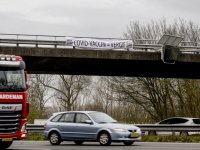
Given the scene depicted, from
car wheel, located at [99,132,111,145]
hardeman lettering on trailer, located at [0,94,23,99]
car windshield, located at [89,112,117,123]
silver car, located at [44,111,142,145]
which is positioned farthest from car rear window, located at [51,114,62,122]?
hardeman lettering on trailer, located at [0,94,23,99]

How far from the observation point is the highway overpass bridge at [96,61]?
22859 mm

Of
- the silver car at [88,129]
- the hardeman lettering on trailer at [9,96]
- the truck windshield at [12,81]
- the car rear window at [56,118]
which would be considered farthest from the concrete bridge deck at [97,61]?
the hardeman lettering on trailer at [9,96]

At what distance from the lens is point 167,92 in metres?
35.5

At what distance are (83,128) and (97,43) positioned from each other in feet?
32.8

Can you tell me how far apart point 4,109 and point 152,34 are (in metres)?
27.3

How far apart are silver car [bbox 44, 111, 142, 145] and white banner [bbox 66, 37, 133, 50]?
849 centimetres

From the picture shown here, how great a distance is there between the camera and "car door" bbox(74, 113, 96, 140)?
1480 cm

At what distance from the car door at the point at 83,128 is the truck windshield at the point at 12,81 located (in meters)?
3.72

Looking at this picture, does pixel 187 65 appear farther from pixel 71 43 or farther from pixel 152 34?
pixel 152 34

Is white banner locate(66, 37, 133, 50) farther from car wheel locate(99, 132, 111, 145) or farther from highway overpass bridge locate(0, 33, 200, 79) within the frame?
car wheel locate(99, 132, 111, 145)

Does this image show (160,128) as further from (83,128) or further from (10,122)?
(10,122)

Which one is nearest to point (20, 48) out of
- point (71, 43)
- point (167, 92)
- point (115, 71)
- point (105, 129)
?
point (71, 43)

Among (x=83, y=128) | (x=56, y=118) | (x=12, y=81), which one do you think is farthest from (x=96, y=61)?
(x=12, y=81)

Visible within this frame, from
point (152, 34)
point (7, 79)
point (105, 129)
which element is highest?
point (152, 34)
